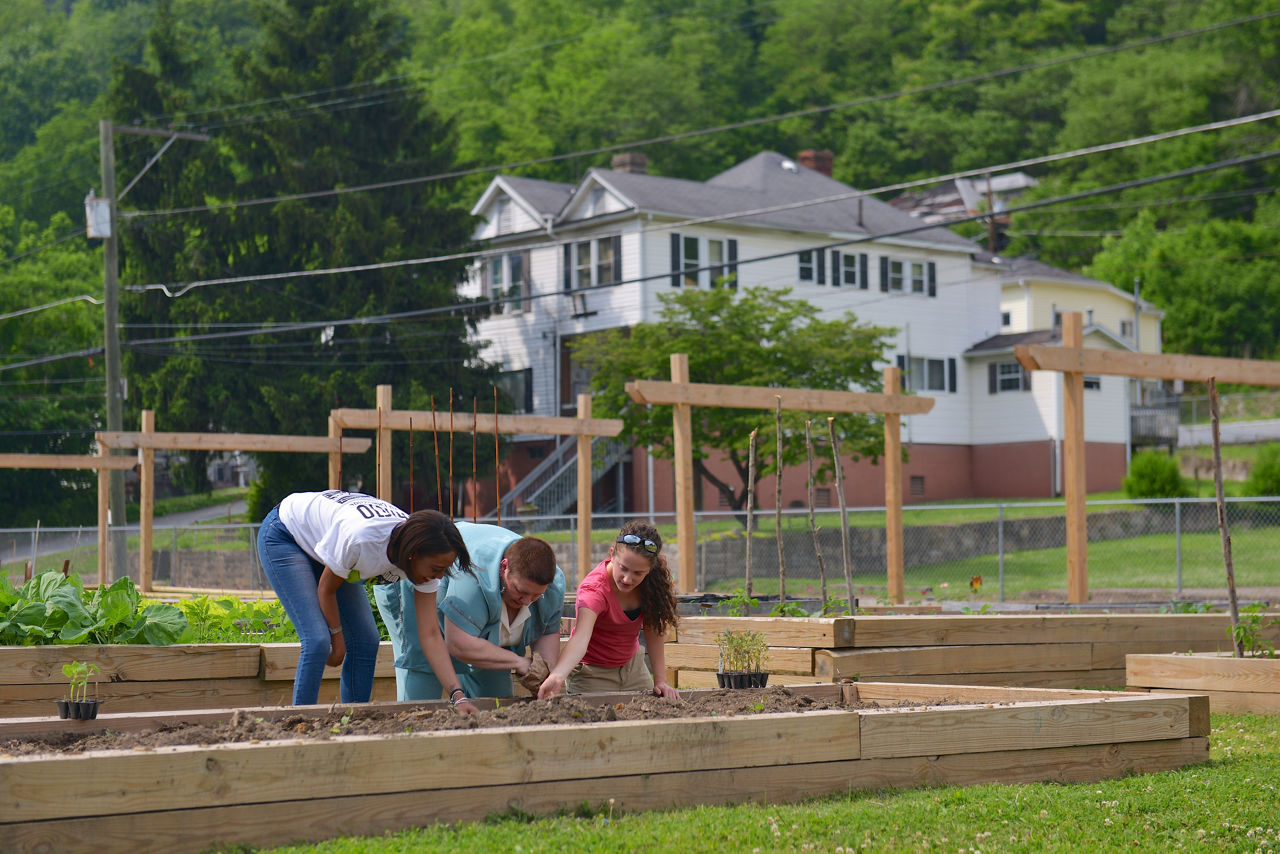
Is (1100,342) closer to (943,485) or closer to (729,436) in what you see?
(943,485)

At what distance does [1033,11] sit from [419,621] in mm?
64049

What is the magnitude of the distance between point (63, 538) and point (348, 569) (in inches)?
1320

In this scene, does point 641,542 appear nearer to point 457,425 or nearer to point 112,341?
point 457,425

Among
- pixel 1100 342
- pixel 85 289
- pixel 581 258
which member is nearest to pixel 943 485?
pixel 1100 342

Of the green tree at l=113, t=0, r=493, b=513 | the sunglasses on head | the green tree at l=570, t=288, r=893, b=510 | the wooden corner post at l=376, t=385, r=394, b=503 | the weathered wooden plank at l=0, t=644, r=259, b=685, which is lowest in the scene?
the weathered wooden plank at l=0, t=644, r=259, b=685

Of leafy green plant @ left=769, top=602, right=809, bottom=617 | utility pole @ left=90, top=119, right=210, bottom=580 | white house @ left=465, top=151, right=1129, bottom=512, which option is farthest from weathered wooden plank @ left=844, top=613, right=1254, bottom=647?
white house @ left=465, top=151, right=1129, bottom=512

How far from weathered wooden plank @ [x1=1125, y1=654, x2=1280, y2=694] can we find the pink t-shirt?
3.40m

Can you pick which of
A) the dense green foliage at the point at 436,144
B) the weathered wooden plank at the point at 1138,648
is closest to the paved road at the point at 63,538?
the dense green foliage at the point at 436,144

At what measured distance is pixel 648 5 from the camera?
61969mm

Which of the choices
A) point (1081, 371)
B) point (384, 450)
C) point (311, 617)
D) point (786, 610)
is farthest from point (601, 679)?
point (384, 450)

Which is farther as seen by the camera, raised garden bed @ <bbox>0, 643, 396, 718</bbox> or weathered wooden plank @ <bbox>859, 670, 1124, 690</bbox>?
weathered wooden plank @ <bbox>859, 670, 1124, 690</bbox>

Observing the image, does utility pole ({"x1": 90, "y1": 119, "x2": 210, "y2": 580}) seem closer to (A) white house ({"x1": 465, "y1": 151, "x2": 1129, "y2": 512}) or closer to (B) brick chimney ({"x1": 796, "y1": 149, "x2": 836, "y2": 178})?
(A) white house ({"x1": 465, "y1": 151, "x2": 1129, "y2": 512})

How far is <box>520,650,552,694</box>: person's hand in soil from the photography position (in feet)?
19.6

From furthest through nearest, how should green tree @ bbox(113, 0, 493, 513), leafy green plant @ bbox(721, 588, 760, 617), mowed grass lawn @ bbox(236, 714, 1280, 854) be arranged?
green tree @ bbox(113, 0, 493, 513), leafy green plant @ bbox(721, 588, 760, 617), mowed grass lawn @ bbox(236, 714, 1280, 854)
